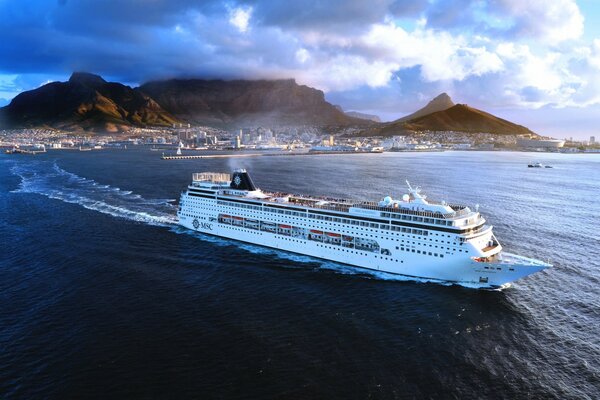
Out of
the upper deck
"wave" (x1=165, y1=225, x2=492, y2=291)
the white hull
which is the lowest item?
"wave" (x1=165, y1=225, x2=492, y2=291)

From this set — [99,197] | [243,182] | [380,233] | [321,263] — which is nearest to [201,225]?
[243,182]

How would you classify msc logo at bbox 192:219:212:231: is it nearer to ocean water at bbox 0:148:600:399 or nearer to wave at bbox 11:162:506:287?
wave at bbox 11:162:506:287

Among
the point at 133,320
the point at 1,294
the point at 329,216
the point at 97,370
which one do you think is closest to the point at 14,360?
the point at 97,370

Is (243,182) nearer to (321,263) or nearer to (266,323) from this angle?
(321,263)

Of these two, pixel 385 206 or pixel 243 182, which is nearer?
pixel 385 206

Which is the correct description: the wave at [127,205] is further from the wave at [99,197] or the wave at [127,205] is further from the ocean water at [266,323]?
the ocean water at [266,323]

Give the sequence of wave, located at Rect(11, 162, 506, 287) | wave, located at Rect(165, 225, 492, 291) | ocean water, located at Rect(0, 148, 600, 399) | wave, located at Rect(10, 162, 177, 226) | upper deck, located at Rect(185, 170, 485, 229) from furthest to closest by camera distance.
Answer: wave, located at Rect(10, 162, 177, 226)
wave, located at Rect(11, 162, 506, 287)
wave, located at Rect(165, 225, 492, 291)
upper deck, located at Rect(185, 170, 485, 229)
ocean water, located at Rect(0, 148, 600, 399)

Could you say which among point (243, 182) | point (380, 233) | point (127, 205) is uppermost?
point (243, 182)

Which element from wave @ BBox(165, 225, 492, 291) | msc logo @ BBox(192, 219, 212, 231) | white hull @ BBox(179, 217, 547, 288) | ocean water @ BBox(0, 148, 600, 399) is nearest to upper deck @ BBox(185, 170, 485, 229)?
white hull @ BBox(179, 217, 547, 288)
